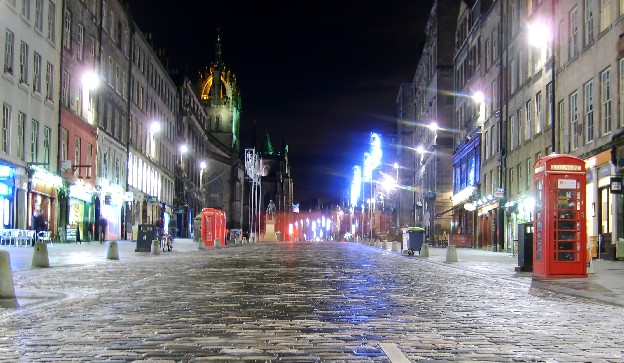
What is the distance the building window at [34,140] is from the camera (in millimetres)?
41531

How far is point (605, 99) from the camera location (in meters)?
32.5

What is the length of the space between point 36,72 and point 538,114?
26237mm

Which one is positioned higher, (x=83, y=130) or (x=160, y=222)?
(x=83, y=130)

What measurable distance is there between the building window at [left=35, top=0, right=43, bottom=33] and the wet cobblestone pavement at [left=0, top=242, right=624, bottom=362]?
26.8 meters

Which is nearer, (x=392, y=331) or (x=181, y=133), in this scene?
(x=392, y=331)

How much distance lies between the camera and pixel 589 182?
1362 inches

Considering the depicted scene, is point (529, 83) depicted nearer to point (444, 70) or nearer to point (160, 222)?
point (444, 70)

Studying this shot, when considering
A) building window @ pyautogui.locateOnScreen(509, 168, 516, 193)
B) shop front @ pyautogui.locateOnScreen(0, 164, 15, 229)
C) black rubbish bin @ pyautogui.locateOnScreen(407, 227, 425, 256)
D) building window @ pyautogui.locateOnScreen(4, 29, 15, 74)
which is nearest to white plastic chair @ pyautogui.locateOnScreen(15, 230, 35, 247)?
shop front @ pyautogui.locateOnScreen(0, 164, 15, 229)

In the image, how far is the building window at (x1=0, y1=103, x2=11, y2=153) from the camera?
3769cm

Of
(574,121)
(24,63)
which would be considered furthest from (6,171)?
(574,121)

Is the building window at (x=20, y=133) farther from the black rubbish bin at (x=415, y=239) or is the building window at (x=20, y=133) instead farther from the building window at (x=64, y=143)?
the black rubbish bin at (x=415, y=239)

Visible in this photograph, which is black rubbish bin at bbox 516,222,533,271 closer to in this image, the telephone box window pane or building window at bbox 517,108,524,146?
the telephone box window pane

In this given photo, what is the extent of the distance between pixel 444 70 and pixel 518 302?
69579 mm

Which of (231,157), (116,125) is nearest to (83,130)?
(116,125)
